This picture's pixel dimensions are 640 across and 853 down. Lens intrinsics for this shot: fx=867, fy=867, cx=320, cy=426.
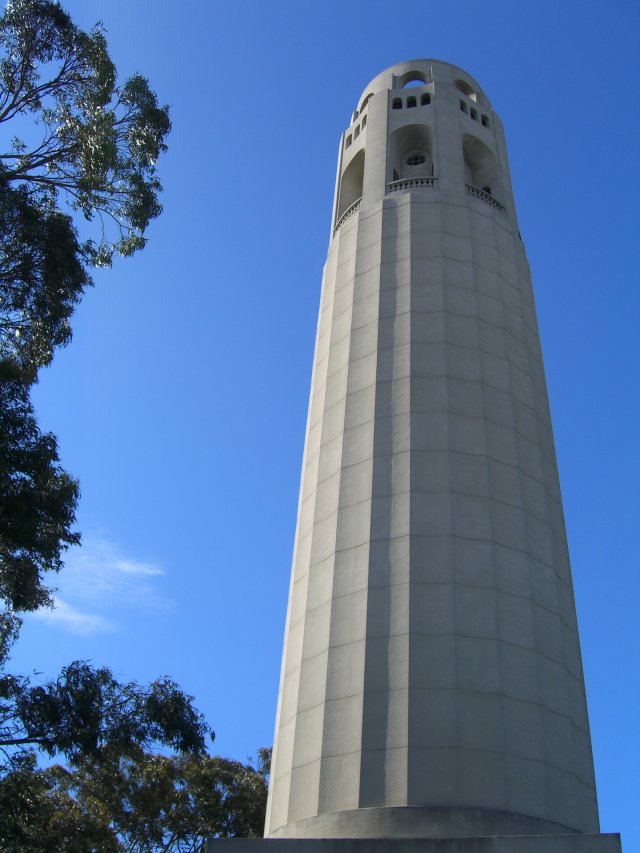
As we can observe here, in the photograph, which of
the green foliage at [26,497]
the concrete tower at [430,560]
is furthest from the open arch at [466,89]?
the green foliage at [26,497]

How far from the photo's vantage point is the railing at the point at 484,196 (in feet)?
94.0

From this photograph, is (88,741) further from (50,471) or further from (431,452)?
(431,452)

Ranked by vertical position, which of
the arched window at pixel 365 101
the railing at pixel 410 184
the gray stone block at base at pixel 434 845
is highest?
the arched window at pixel 365 101

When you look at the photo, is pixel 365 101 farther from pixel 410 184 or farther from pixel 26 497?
pixel 26 497

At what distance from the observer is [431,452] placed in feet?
69.6

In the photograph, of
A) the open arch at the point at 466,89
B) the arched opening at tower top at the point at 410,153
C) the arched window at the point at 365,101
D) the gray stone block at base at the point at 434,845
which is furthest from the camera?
the open arch at the point at 466,89

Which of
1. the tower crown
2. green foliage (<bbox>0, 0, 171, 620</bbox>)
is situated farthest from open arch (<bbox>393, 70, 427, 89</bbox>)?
green foliage (<bbox>0, 0, 171, 620</bbox>)

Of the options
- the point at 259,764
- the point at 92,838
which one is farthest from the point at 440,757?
the point at 259,764

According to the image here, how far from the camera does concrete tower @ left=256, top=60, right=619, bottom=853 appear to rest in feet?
54.9

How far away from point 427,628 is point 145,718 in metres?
6.14

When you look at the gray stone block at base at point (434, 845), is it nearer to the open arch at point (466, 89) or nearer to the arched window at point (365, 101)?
the arched window at point (365, 101)

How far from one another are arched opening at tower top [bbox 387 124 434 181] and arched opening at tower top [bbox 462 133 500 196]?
1.37 meters

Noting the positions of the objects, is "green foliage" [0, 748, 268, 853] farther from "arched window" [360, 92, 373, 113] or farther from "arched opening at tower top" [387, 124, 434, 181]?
"arched window" [360, 92, 373, 113]

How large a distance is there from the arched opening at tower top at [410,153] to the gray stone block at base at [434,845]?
2097cm
